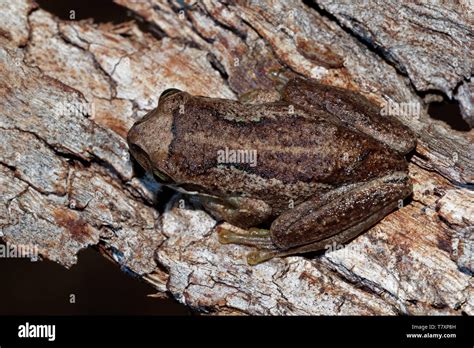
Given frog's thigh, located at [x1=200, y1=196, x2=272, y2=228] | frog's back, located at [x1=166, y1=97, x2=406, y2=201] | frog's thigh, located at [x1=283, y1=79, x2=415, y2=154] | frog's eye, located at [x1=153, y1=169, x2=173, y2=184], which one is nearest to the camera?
frog's back, located at [x1=166, y1=97, x2=406, y2=201]

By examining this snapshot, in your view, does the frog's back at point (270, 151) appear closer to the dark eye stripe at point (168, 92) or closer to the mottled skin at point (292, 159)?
the mottled skin at point (292, 159)

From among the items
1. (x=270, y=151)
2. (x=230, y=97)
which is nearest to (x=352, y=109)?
(x=270, y=151)

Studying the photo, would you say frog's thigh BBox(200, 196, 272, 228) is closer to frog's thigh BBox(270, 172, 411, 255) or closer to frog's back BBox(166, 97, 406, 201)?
frog's back BBox(166, 97, 406, 201)

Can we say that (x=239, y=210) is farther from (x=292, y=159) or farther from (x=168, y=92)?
(x=168, y=92)

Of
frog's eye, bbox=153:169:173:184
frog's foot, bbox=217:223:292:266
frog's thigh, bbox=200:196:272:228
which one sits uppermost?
frog's eye, bbox=153:169:173:184

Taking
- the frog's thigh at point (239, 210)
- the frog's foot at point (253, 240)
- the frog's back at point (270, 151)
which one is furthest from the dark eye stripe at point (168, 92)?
the frog's foot at point (253, 240)

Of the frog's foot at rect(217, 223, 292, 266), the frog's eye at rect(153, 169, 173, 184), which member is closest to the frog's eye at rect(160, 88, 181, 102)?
the frog's eye at rect(153, 169, 173, 184)

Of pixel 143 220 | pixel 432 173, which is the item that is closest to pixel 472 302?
pixel 432 173
